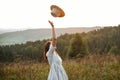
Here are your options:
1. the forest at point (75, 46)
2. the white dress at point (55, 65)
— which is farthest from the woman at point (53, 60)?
the forest at point (75, 46)

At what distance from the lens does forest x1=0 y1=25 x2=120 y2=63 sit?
58.9 feet

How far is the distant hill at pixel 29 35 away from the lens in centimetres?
2086

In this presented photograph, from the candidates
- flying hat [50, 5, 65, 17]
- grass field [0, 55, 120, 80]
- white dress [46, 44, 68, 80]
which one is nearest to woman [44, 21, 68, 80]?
white dress [46, 44, 68, 80]

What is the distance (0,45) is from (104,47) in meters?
4.31

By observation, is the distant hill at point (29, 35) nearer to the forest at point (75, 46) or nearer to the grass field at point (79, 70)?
the forest at point (75, 46)

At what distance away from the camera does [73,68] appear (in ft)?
42.7

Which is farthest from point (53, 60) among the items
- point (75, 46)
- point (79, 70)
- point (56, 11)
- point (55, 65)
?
point (75, 46)

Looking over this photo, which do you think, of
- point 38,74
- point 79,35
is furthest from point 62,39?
point 38,74

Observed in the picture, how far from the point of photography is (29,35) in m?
22.8

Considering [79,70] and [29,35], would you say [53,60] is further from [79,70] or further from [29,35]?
[29,35]

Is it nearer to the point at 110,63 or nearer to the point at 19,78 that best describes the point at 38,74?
the point at 19,78

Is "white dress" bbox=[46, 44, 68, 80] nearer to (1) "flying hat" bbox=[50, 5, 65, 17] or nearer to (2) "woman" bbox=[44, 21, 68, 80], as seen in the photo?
(2) "woman" bbox=[44, 21, 68, 80]

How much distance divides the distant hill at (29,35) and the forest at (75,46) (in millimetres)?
259

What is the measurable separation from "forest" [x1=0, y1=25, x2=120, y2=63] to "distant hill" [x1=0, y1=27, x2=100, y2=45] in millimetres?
259
